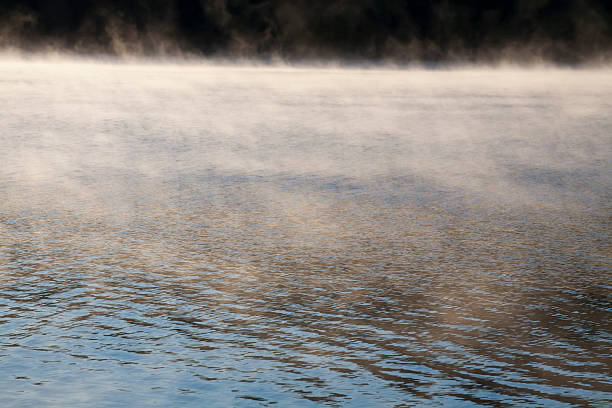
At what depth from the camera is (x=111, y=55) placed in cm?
10781

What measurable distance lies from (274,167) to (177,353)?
10555 millimetres

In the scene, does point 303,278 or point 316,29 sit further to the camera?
point 316,29

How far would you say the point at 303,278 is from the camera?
8977 millimetres

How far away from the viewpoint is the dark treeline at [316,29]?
107 metres

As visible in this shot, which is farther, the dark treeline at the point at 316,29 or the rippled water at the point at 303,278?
the dark treeline at the point at 316,29

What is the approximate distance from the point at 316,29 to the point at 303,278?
10445 cm

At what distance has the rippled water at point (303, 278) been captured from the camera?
640 cm

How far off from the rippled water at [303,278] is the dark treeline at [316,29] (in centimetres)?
9078

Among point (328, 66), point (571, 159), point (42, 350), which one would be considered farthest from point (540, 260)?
point (328, 66)

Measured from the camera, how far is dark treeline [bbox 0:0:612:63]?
107 metres

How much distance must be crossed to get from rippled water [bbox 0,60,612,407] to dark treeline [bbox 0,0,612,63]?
90.8 metres

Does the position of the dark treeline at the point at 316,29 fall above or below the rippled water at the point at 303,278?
above

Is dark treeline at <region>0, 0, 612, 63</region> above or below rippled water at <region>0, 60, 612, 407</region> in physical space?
above

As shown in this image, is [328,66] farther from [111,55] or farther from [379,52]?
[111,55]
